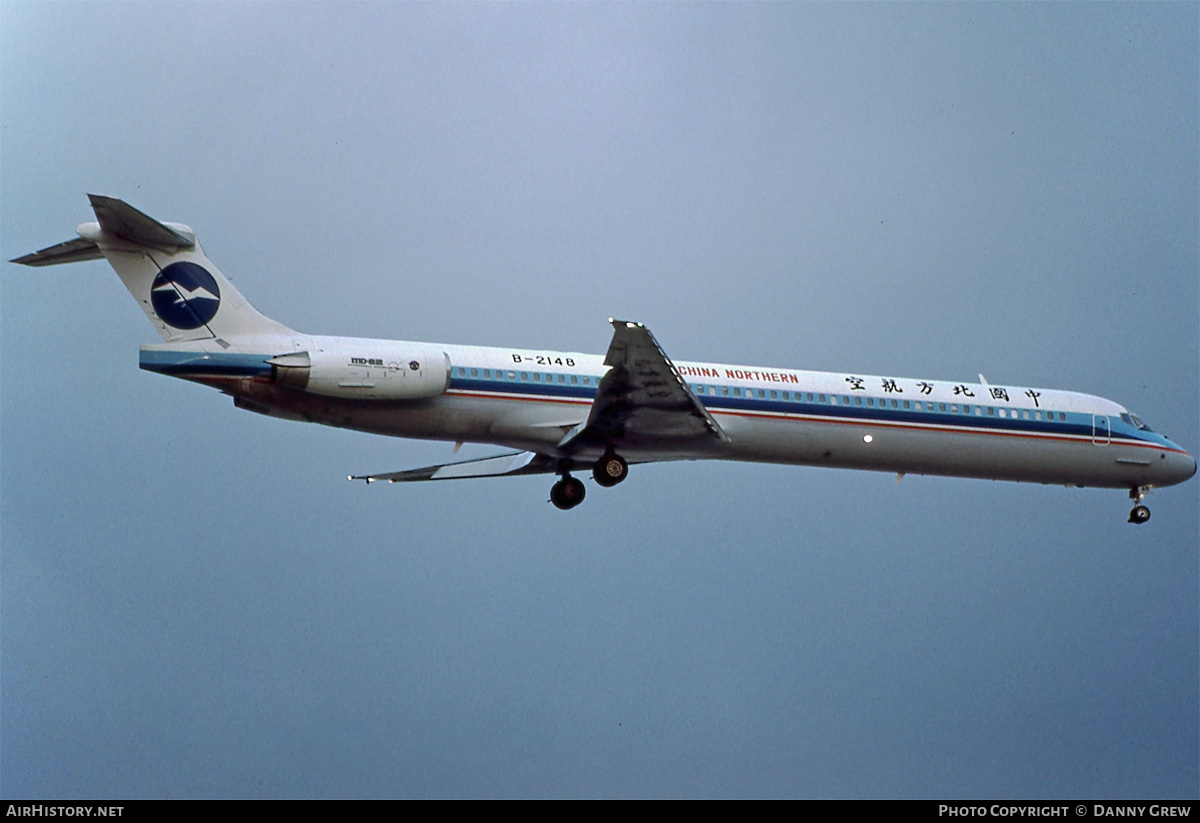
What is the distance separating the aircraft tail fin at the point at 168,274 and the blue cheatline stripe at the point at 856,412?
3784mm

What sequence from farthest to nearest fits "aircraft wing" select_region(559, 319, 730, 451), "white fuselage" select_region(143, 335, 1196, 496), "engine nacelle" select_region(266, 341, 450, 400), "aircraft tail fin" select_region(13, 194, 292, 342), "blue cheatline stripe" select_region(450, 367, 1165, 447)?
"blue cheatline stripe" select_region(450, 367, 1165, 447) → "aircraft wing" select_region(559, 319, 730, 451) → "white fuselage" select_region(143, 335, 1196, 496) → "engine nacelle" select_region(266, 341, 450, 400) → "aircraft tail fin" select_region(13, 194, 292, 342)

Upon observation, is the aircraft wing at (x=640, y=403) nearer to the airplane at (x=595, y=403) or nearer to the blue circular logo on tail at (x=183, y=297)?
the airplane at (x=595, y=403)

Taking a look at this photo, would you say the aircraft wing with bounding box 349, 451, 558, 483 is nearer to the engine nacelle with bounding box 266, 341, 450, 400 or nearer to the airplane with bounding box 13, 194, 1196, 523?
the airplane with bounding box 13, 194, 1196, 523

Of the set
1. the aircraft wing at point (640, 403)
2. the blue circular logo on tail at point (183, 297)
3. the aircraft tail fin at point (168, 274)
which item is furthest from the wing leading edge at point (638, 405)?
the blue circular logo on tail at point (183, 297)

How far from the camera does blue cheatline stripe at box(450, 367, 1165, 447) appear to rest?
2486cm

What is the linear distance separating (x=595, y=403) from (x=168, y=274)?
7264 mm

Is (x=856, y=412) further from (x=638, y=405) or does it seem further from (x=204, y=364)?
(x=204, y=364)

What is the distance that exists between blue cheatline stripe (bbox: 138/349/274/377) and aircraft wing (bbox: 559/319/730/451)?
5563 millimetres

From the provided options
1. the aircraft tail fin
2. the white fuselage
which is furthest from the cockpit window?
the aircraft tail fin

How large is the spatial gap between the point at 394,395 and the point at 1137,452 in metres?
15.6

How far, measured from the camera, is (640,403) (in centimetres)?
2472

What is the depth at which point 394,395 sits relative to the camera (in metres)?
23.5
